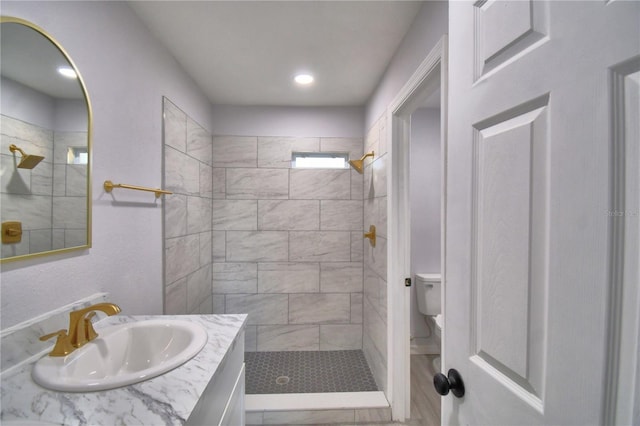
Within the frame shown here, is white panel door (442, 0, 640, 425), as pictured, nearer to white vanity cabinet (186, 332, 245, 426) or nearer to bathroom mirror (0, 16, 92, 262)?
white vanity cabinet (186, 332, 245, 426)

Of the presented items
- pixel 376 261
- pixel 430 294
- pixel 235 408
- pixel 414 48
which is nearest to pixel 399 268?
pixel 376 261

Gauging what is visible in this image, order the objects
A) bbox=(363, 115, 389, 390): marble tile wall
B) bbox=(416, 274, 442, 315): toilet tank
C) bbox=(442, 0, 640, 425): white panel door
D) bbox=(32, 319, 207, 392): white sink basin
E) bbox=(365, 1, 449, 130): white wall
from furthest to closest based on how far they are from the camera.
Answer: bbox=(416, 274, 442, 315): toilet tank → bbox=(363, 115, 389, 390): marble tile wall → bbox=(365, 1, 449, 130): white wall → bbox=(32, 319, 207, 392): white sink basin → bbox=(442, 0, 640, 425): white panel door

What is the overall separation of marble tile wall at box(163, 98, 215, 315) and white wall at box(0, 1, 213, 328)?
0.10 meters

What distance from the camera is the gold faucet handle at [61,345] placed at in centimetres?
84

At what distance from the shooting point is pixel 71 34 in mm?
1031

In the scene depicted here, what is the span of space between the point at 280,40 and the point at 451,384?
191 centimetres

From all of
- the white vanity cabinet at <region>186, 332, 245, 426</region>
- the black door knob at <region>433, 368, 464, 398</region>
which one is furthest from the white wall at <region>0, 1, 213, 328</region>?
the black door knob at <region>433, 368, 464, 398</region>

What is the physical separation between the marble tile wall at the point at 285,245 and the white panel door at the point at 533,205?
1959mm

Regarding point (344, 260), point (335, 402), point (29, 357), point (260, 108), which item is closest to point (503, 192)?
point (29, 357)

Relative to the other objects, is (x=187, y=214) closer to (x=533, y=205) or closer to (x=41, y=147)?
(x=41, y=147)

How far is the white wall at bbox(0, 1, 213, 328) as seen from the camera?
0.90m

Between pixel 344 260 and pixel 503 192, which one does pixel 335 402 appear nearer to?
pixel 344 260

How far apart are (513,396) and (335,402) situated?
1.68 metres

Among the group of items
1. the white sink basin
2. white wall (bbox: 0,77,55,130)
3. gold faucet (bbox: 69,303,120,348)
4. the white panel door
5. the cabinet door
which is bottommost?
the cabinet door
